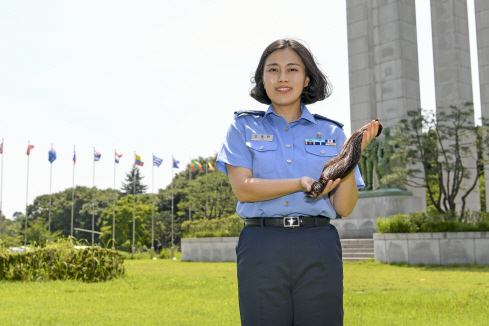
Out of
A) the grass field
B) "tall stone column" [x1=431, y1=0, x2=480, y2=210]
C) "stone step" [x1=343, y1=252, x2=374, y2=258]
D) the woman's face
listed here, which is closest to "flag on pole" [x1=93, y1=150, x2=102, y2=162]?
"tall stone column" [x1=431, y1=0, x2=480, y2=210]

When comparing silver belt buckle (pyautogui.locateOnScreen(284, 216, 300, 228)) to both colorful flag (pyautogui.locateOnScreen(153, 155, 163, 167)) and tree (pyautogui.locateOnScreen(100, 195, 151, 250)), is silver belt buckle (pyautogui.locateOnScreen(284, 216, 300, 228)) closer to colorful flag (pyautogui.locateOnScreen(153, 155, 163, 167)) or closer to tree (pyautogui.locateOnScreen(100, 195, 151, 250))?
colorful flag (pyautogui.locateOnScreen(153, 155, 163, 167))

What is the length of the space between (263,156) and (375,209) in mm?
19365

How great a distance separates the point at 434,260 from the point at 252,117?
45.8ft

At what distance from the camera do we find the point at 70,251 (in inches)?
459

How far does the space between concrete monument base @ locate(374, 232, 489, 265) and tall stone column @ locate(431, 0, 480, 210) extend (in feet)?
39.8

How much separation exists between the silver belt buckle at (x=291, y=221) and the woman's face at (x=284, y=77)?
646 millimetres

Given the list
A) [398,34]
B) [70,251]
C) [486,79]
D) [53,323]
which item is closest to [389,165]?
[398,34]

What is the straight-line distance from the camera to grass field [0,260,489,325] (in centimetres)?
643

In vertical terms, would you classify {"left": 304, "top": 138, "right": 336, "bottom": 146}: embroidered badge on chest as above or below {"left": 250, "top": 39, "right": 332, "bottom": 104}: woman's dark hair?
below

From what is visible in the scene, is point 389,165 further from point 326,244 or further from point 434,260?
point 326,244

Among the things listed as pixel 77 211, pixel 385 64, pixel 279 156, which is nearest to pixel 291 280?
pixel 279 156

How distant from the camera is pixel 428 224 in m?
16.0

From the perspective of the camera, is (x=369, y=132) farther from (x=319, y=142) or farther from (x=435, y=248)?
(x=435, y=248)

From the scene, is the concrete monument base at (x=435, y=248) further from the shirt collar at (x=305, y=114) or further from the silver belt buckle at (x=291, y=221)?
the silver belt buckle at (x=291, y=221)
